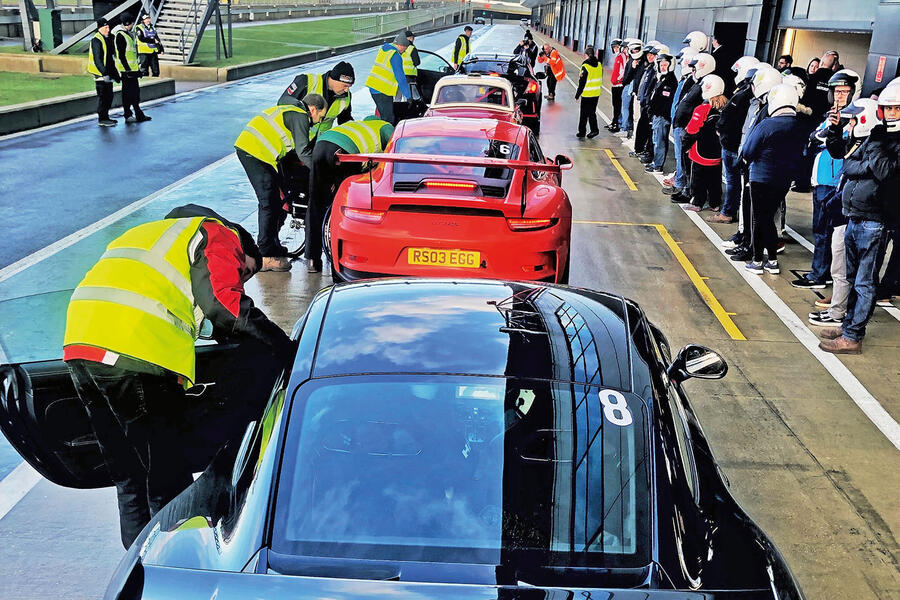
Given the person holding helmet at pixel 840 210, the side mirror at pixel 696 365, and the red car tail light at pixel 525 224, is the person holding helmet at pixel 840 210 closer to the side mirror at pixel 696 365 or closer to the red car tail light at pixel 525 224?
the red car tail light at pixel 525 224

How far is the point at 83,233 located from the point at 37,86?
14.0 metres

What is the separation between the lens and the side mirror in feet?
12.4

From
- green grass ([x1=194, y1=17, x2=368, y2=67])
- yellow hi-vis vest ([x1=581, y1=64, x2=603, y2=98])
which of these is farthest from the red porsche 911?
green grass ([x1=194, y1=17, x2=368, y2=67])

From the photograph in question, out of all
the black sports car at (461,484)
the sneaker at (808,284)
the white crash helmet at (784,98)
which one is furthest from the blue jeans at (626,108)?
the black sports car at (461,484)

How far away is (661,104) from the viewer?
539 inches

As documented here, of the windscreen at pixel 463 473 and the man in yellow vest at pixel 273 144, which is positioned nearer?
the windscreen at pixel 463 473

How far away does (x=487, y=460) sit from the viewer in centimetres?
282

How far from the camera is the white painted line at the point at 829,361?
19.2ft

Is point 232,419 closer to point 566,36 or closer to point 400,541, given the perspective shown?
point 400,541

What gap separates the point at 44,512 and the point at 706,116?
9.38 metres

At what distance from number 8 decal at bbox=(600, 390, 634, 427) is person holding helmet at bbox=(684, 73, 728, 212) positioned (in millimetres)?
9036

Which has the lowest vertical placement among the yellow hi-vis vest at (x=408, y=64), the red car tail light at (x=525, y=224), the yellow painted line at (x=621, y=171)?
the yellow painted line at (x=621, y=171)

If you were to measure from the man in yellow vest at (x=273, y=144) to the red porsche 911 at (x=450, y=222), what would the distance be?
44.6 inches

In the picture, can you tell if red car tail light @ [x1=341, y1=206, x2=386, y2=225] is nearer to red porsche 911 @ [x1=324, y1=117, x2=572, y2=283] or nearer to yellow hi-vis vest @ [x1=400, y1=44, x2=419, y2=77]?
red porsche 911 @ [x1=324, y1=117, x2=572, y2=283]
